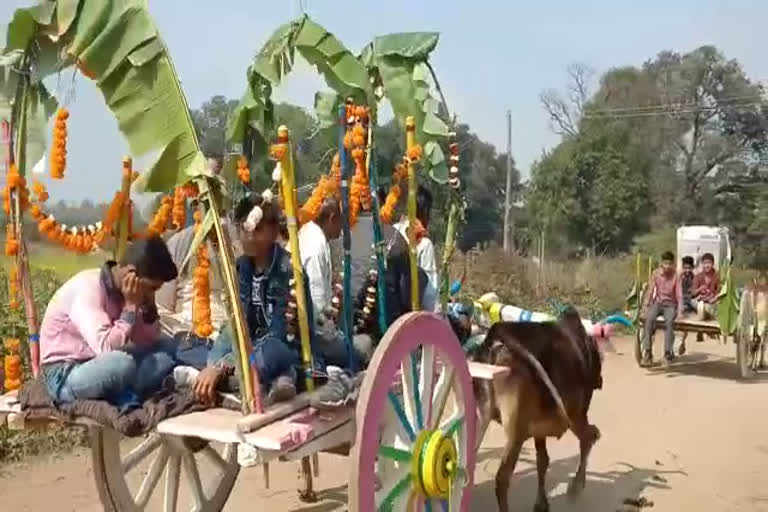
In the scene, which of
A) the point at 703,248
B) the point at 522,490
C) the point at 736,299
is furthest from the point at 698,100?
the point at 522,490

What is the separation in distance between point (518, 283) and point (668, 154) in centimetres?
1950

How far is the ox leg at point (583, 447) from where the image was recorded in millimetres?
6395

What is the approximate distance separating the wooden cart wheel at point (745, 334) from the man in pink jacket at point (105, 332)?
9142 mm

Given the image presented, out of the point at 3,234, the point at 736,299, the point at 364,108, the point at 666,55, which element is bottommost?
the point at 736,299

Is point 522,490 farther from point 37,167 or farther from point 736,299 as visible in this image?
point 736,299

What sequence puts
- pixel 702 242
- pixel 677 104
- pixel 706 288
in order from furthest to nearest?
pixel 677 104, pixel 702 242, pixel 706 288

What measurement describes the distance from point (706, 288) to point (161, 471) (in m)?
8.76

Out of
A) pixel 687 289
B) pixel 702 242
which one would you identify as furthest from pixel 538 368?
pixel 702 242

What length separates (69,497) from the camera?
21.1ft

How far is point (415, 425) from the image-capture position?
13.1 feet

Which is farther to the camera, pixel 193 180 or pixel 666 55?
pixel 666 55

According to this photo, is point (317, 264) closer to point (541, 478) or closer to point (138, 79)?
point (138, 79)

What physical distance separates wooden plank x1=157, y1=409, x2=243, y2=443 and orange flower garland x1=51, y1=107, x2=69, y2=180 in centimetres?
110

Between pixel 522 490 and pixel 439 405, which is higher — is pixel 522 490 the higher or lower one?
the lower one
